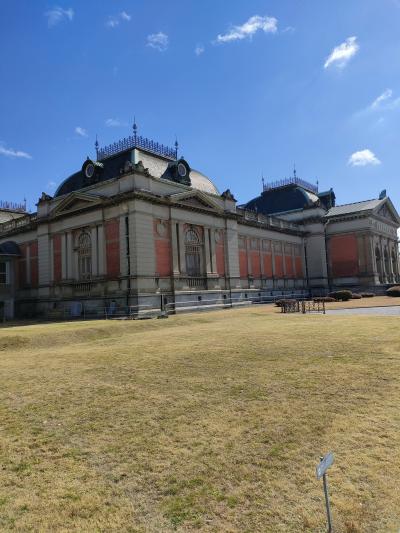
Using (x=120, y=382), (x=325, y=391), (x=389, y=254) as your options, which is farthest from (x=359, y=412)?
(x=389, y=254)

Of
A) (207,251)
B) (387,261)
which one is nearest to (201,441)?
(207,251)

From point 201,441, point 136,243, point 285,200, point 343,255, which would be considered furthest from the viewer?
point 285,200

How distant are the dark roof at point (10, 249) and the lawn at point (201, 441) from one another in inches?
1188

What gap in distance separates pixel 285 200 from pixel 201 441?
180 ft

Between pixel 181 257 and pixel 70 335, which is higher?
pixel 181 257

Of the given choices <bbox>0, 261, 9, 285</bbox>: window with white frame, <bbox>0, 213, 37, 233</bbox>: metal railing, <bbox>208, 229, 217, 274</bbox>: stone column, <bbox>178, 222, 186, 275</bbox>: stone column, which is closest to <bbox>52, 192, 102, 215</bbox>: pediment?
<bbox>0, 213, 37, 233</bbox>: metal railing

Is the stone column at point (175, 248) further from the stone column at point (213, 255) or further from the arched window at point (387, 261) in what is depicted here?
the arched window at point (387, 261)

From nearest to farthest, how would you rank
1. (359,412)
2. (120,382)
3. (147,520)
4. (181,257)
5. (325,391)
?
(147,520) → (359,412) → (325,391) → (120,382) → (181,257)

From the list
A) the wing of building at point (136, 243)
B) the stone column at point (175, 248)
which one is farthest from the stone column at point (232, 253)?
the stone column at point (175, 248)

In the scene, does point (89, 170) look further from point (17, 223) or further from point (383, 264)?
point (383, 264)

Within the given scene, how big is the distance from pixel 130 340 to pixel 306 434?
10977 mm

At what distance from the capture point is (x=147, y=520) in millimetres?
4473

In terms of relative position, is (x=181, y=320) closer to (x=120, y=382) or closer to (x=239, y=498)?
(x=120, y=382)

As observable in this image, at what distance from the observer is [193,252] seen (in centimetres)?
3594
